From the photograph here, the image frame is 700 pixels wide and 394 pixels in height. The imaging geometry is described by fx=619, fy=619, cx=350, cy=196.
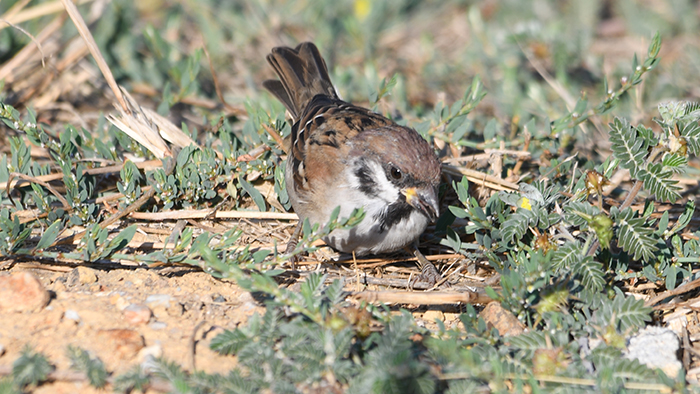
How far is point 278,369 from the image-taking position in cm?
273

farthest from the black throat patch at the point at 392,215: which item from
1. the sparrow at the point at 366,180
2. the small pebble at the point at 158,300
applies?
the small pebble at the point at 158,300

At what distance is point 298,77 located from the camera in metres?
5.49

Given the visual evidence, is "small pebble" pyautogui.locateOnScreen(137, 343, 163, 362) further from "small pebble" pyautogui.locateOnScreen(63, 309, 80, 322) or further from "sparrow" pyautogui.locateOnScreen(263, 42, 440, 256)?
"sparrow" pyautogui.locateOnScreen(263, 42, 440, 256)

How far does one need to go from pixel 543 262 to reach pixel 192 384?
72.3 inches

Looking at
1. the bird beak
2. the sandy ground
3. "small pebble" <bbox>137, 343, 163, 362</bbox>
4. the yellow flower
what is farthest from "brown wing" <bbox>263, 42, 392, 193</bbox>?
the yellow flower

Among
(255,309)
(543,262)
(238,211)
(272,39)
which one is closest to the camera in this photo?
(543,262)

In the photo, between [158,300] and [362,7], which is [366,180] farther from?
[362,7]

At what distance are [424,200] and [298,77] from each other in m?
2.16

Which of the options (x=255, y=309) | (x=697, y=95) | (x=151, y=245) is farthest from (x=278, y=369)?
(x=697, y=95)

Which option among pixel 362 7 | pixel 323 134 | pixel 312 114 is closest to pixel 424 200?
pixel 323 134

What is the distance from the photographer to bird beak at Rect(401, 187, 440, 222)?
3.86 m

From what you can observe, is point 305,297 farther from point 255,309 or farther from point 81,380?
point 81,380

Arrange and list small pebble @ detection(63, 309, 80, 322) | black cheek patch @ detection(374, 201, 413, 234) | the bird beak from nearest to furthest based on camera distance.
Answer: small pebble @ detection(63, 309, 80, 322), the bird beak, black cheek patch @ detection(374, 201, 413, 234)

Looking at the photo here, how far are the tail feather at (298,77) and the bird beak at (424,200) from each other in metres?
1.88
